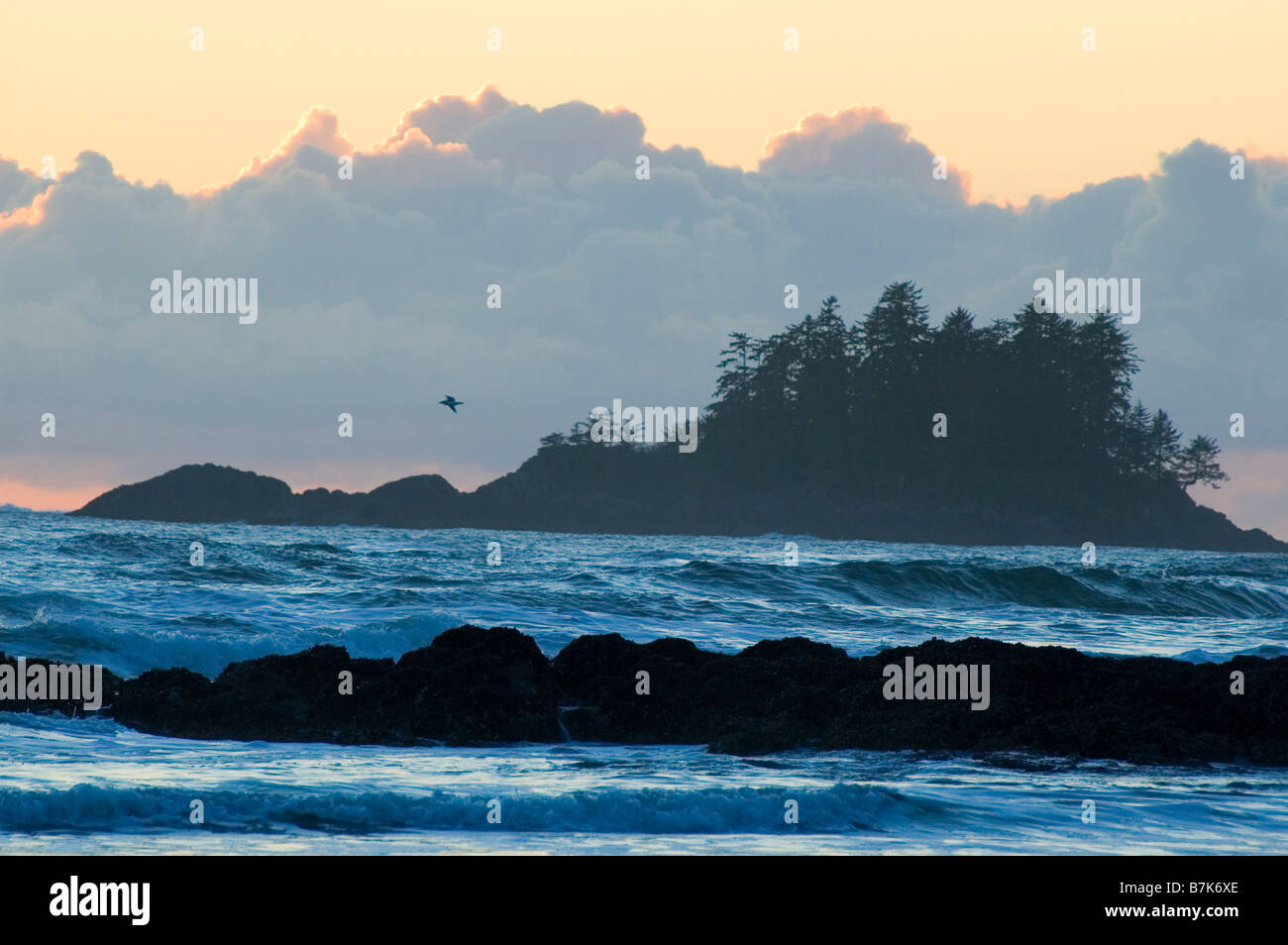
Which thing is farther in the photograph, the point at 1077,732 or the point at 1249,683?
the point at 1249,683

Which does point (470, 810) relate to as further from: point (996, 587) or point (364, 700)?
point (996, 587)

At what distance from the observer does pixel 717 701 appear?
1628 cm

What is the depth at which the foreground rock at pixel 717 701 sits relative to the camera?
14.8 meters

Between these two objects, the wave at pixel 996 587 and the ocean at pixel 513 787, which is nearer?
the ocean at pixel 513 787

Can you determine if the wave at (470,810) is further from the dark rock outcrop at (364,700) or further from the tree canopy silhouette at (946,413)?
the tree canopy silhouette at (946,413)

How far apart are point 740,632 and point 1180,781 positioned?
45.9ft

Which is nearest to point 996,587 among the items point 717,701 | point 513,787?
point 717,701

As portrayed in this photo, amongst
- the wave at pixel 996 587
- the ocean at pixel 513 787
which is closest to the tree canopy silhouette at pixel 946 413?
the wave at pixel 996 587

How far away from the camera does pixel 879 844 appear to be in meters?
10.5

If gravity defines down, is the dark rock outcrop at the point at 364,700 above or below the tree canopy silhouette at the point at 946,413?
below
